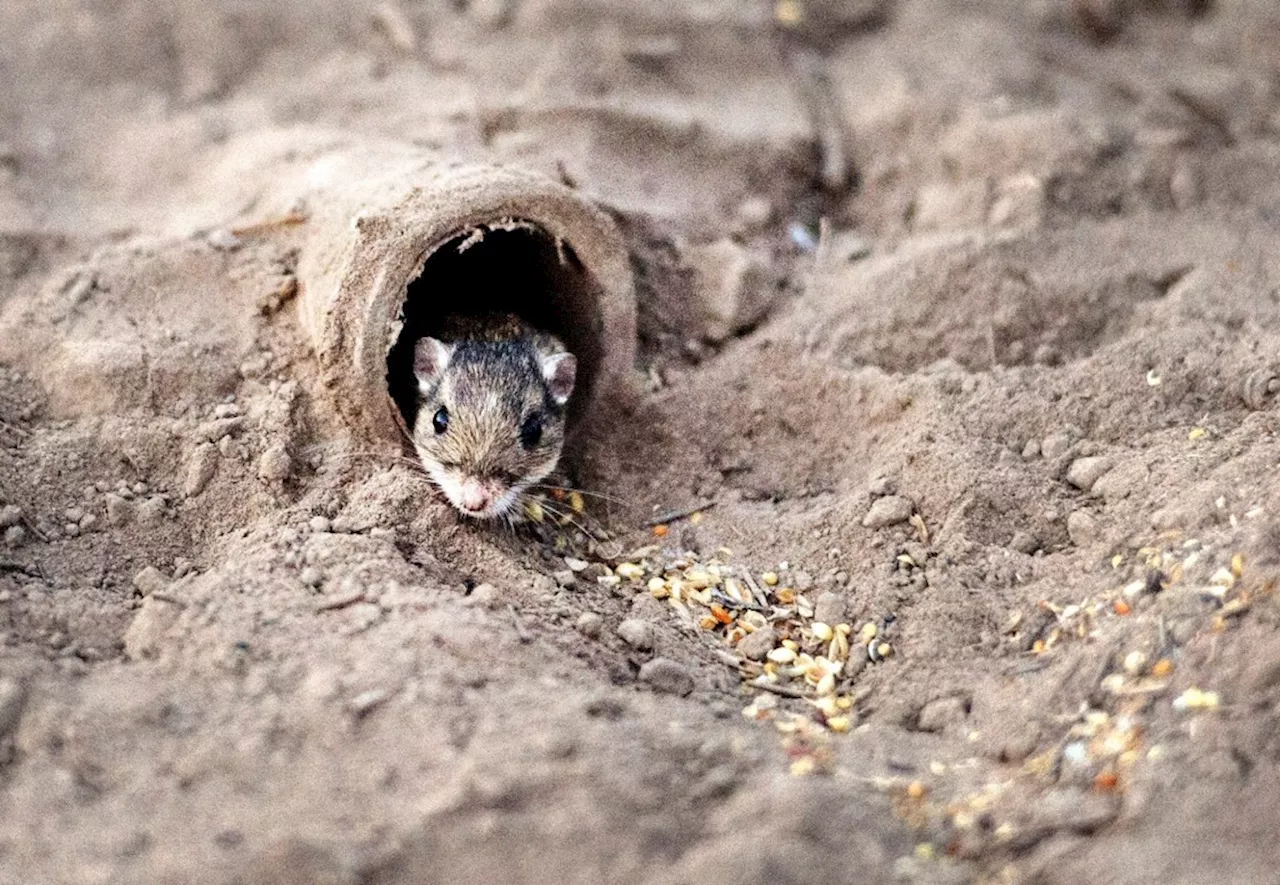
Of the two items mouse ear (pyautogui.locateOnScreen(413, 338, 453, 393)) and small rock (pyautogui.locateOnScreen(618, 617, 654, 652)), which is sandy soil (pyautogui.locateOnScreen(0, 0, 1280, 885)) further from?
mouse ear (pyautogui.locateOnScreen(413, 338, 453, 393))

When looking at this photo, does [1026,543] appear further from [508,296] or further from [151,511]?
[151,511]

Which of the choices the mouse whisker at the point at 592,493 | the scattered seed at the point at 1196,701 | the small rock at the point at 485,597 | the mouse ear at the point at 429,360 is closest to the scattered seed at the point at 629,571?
the mouse whisker at the point at 592,493

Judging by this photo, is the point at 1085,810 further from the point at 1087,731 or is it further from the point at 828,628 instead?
the point at 828,628

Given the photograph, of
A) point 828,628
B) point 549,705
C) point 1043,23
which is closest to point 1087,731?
point 828,628

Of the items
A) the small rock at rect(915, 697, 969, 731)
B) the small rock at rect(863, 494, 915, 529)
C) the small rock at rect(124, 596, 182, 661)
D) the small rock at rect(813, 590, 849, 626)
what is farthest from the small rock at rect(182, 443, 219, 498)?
the small rock at rect(915, 697, 969, 731)

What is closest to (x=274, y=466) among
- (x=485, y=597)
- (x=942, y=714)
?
(x=485, y=597)

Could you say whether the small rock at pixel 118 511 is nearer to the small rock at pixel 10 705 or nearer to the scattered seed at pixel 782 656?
the small rock at pixel 10 705
